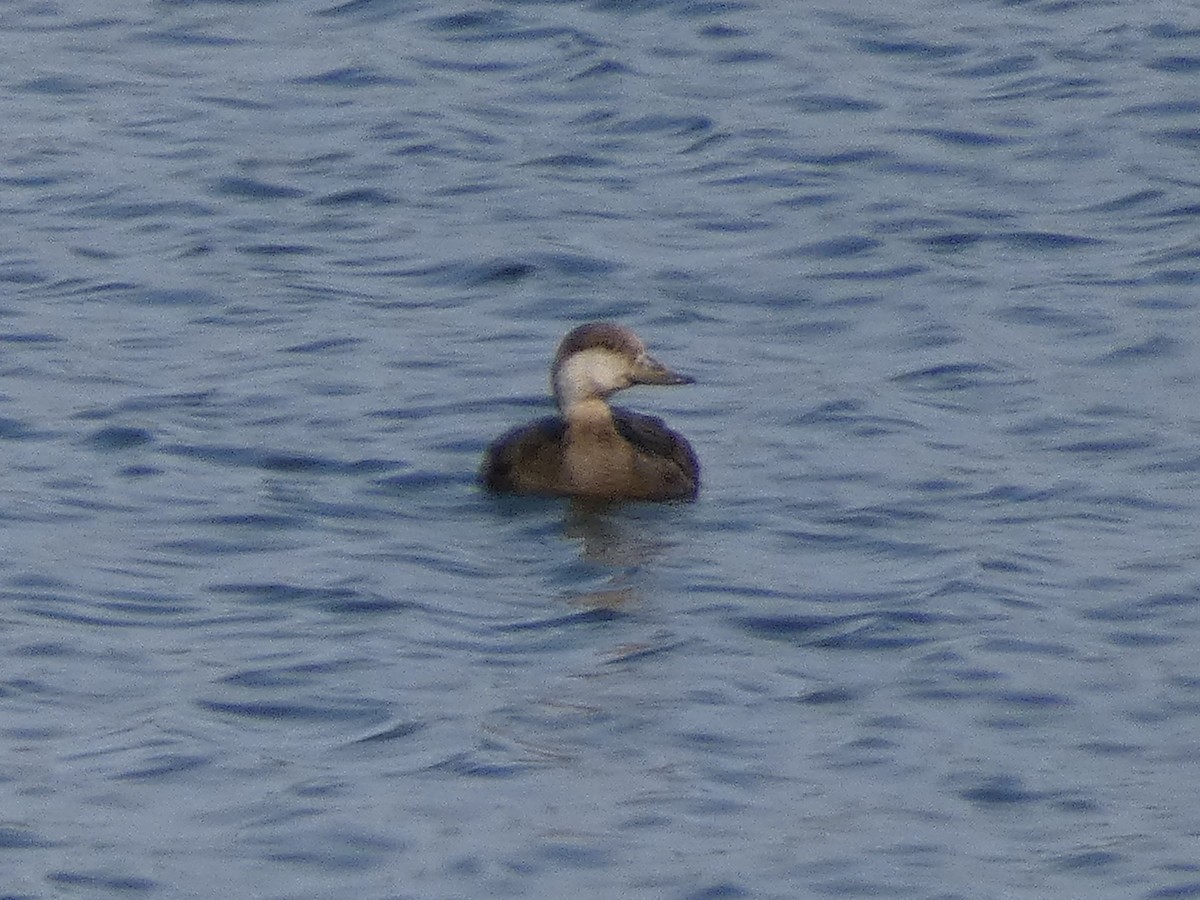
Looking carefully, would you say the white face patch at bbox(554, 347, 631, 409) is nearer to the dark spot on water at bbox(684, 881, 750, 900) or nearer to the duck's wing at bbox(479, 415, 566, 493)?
the duck's wing at bbox(479, 415, 566, 493)

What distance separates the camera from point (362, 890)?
806cm

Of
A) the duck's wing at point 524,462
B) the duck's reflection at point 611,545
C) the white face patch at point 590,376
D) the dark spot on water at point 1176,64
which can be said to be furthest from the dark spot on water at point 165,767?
the dark spot on water at point 1176,64

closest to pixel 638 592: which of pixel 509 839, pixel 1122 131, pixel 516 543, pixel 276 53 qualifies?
pixel 516 543

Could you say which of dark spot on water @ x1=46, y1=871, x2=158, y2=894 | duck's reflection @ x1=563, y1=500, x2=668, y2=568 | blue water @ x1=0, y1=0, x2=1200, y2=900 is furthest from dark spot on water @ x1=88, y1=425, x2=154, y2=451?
dark spot on water @ x1=46, y1=871, x2=158, y2=894

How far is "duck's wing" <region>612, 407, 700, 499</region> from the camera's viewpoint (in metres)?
11.8

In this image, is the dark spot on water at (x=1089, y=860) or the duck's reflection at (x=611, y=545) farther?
the duck's reflection at (x=611, y=545)

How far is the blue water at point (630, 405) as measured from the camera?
857 centimetres

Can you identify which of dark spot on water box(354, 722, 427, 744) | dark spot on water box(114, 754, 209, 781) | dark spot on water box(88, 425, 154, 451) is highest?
dark spot on water box(88, 425, 154, 451)

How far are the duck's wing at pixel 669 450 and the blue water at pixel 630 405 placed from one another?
5.6 inches

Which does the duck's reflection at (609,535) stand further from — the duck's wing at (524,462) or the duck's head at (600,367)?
the duck's head at (600,367)

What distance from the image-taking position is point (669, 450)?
11.8m

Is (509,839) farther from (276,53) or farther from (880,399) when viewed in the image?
(276,53)

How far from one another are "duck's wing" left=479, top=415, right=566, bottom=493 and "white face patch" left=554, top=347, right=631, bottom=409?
238 mm

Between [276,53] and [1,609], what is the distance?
27.5 ft
